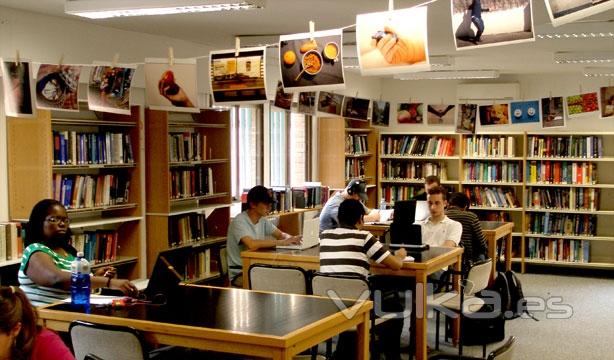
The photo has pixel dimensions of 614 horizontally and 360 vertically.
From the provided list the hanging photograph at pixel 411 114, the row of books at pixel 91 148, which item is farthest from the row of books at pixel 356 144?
the row of books at pixel 91 148

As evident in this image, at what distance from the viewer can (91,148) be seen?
647 centimetres

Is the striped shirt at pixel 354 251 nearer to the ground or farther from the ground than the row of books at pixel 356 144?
nearer to the ground

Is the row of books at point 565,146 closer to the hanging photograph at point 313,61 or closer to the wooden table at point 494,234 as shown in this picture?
the wooden table at point 494,234

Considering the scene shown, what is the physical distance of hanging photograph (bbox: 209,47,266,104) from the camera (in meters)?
5.77

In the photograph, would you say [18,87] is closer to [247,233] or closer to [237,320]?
[247,233]

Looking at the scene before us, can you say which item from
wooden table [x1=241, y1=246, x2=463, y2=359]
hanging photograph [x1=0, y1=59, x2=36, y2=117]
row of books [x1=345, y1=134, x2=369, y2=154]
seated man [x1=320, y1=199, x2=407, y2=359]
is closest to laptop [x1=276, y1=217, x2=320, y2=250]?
wooden table [x1=241, y1=246, x2=463, y2=359]

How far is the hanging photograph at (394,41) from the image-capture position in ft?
15.0

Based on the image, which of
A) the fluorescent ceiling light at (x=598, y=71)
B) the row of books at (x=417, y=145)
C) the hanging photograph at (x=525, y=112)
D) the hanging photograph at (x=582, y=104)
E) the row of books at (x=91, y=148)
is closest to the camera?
the row of books at (x=91, y=148)

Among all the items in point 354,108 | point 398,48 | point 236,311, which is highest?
point 398,48

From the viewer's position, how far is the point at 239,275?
21.0ft

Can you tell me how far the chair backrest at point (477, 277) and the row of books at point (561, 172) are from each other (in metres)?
5.48

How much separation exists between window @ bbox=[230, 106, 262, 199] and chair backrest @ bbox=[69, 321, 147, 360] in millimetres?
4986

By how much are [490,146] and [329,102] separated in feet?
11.4

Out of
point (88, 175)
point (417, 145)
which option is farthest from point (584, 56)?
point (88, 175)
